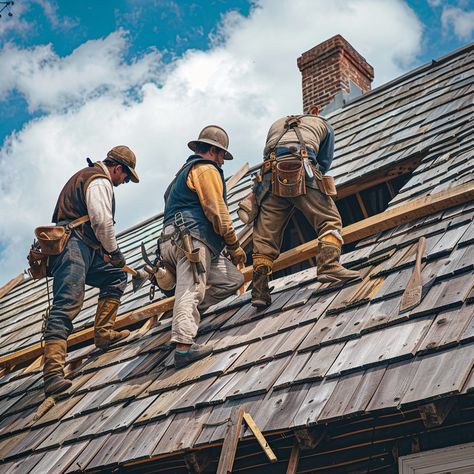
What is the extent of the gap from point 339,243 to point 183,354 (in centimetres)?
130

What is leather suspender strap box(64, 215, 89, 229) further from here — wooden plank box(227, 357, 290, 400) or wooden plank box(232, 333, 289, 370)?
wooden plank box(227, 357, 290, 400)

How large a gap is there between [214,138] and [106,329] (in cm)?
191

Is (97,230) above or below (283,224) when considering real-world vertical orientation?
above

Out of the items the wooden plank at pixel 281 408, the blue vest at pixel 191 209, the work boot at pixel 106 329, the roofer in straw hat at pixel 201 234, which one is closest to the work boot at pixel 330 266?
the roofer in straw hat at pixel 201 234

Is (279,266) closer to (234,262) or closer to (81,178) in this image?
(234,262)

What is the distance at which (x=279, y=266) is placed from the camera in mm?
6051

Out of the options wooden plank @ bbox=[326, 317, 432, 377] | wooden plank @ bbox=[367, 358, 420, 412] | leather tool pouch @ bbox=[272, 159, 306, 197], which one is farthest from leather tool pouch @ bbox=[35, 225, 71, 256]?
wooden plank @ bbox=[367, 358, 420, 412]

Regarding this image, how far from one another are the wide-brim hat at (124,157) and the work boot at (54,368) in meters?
1.62

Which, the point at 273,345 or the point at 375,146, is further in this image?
the point at 375,146

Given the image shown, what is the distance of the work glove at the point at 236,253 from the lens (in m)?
5.89

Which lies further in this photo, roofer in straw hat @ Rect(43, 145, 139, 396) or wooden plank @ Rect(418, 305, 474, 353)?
roofer in straw hat @ Rect(43, 145, 139, 396)

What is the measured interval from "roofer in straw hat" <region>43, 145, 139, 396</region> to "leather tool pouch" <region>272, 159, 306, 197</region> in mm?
1547

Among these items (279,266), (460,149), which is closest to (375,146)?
(460,149)

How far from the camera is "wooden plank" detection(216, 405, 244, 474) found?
3861mm
